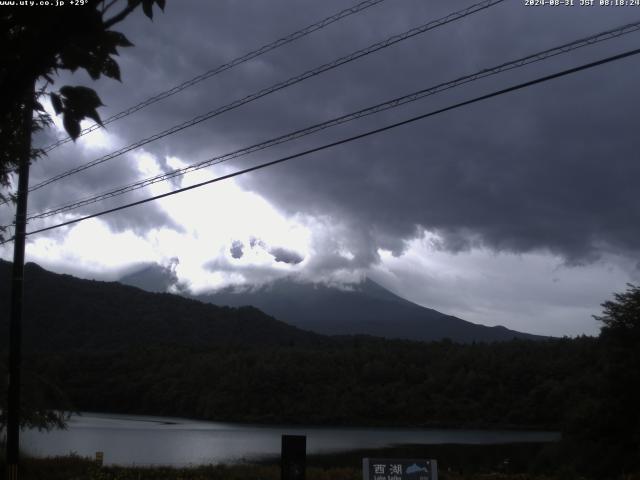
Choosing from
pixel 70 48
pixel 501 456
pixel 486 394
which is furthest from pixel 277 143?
pixel 486 394

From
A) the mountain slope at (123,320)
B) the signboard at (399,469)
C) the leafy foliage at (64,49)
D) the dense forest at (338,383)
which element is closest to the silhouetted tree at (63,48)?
the leafy foliage at (64,49)

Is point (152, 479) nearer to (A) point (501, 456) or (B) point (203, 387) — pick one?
(A) point (501, 456)

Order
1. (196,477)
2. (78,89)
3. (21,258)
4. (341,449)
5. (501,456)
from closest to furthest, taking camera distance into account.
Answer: (78,89)
(21,258)
(196,477)
(501,456)
(341,449)

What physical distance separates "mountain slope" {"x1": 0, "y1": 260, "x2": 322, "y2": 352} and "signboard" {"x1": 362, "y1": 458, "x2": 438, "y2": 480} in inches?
3273

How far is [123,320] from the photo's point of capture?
401ft

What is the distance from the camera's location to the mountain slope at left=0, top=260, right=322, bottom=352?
102875 mm

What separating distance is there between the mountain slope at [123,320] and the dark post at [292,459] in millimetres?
83386

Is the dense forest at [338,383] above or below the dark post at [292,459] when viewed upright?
above

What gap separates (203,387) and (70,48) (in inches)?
3799

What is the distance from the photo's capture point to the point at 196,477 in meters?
19.2

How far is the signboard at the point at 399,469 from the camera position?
11633mm

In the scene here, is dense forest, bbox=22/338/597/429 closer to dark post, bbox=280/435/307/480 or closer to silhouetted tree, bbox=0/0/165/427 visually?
dark post, bbox=280/435/307/480

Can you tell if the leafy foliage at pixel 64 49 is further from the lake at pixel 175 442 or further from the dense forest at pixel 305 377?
the dense forest at pixel 305 377

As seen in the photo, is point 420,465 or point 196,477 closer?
point 420,465
